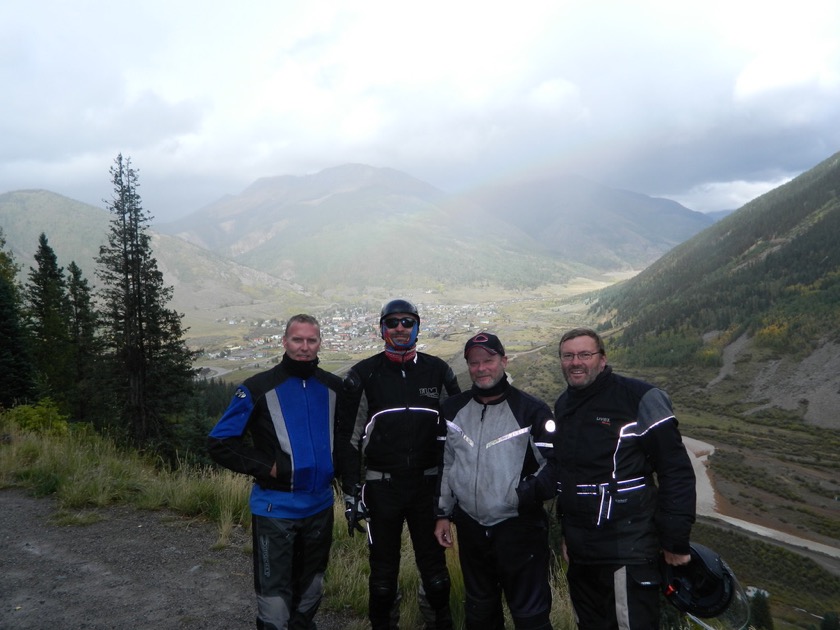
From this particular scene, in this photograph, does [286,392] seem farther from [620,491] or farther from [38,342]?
[38,342]

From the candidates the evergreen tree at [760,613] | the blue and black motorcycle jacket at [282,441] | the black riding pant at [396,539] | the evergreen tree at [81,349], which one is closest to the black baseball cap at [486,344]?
the black riding pant at [396,539]

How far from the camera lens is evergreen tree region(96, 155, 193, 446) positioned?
20438 mm

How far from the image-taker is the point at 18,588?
3.70 metres

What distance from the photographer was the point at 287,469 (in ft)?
10.1

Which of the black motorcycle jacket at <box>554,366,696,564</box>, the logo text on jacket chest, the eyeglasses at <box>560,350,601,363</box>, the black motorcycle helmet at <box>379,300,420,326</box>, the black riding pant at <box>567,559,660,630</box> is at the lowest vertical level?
the black riding pant at <box>567,559,660,630</box>

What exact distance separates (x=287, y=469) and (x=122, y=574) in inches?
85.3

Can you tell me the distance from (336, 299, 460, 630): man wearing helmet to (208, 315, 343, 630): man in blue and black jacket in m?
0.18

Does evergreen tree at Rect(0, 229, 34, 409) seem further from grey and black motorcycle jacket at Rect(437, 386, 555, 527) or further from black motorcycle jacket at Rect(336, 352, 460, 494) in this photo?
grey and black motorcycle jacket at Rect(437, 386, 555, 527)

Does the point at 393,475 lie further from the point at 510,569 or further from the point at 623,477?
the point at 623,477

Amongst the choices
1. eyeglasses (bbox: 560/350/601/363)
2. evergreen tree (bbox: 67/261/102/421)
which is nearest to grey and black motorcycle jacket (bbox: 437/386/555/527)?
eyeglasses (bbox: 560/350/601/363)

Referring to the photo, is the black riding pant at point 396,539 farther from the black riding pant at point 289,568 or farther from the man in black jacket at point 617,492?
the man in black jacket at point 617,492

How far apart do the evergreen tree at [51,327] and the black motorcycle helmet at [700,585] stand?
3064 cm

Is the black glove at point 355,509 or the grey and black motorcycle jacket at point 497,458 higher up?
the grey and black motorcycle jacket at point 497,458

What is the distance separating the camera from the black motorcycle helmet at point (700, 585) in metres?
2.77
